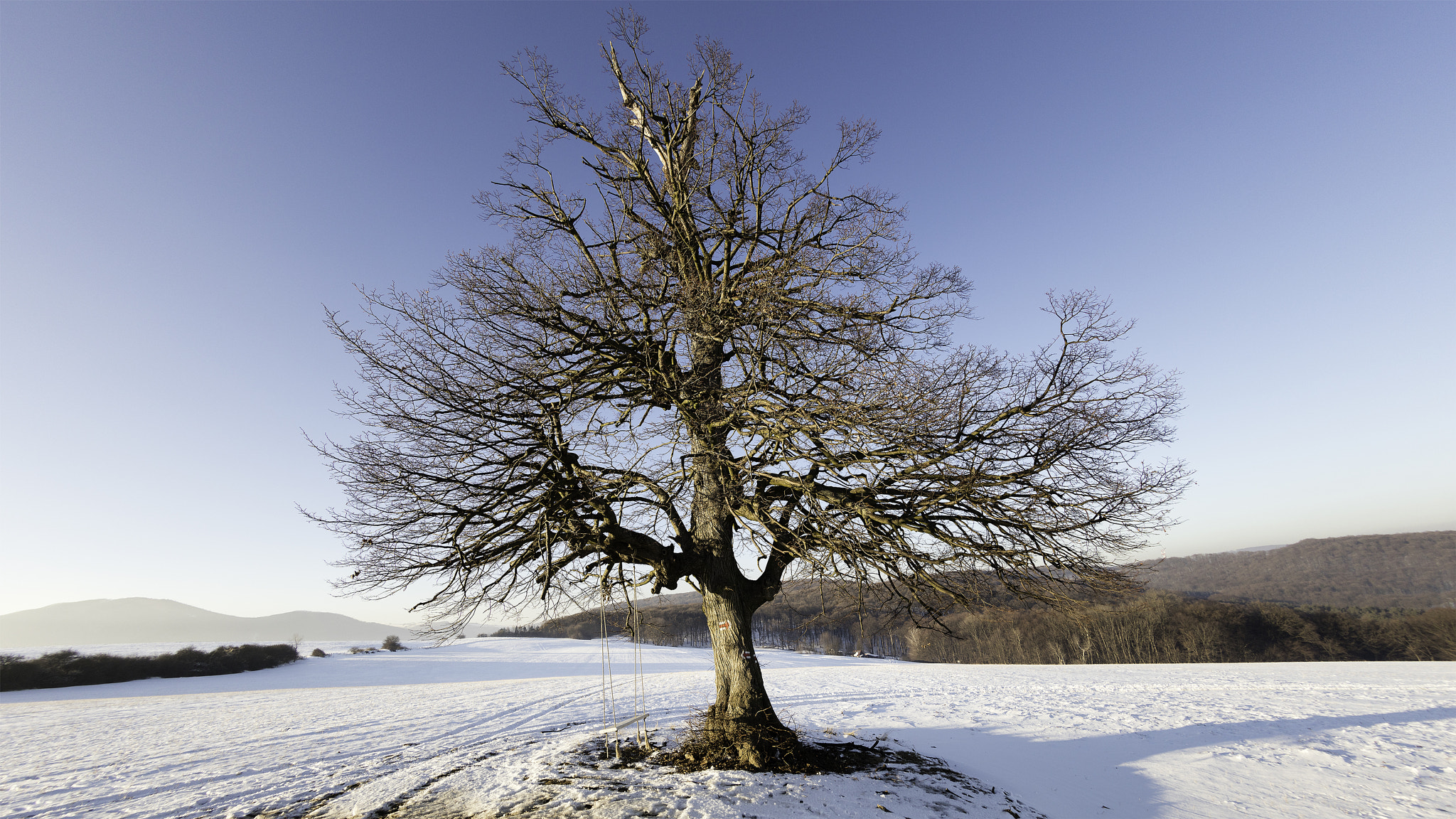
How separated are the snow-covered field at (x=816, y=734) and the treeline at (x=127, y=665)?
9.12 ft

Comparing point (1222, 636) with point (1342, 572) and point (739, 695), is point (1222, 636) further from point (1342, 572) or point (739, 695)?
point (739, 695)

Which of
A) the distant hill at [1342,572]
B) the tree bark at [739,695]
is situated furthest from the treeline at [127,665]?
the distant hill at [1342,572]

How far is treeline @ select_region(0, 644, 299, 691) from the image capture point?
2436cm

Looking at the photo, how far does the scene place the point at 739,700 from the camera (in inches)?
278

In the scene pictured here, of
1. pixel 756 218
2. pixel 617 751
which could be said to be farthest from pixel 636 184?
pixel 617 751

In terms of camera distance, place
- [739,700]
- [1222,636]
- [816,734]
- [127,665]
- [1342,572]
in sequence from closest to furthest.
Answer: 1. [739,700]
2. [816,734]
3. [127,665]
4. [1222,636]
5. [1342,572]

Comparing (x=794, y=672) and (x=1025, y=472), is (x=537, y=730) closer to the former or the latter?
(x=1025, y=472)

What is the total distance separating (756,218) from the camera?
7.78 metres

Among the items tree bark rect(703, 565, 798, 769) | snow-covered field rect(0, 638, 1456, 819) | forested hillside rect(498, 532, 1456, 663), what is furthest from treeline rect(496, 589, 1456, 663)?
tree bark rect(703, 565, 798, 769)

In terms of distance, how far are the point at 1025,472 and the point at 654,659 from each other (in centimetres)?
3942

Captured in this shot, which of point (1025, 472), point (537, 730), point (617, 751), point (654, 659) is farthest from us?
point (654, 659)

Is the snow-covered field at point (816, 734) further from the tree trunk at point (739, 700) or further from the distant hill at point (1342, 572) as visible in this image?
the distant hill at point (1342, 572)

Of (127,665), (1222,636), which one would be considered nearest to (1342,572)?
(1222,636)

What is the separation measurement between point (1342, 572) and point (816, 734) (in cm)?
11405
